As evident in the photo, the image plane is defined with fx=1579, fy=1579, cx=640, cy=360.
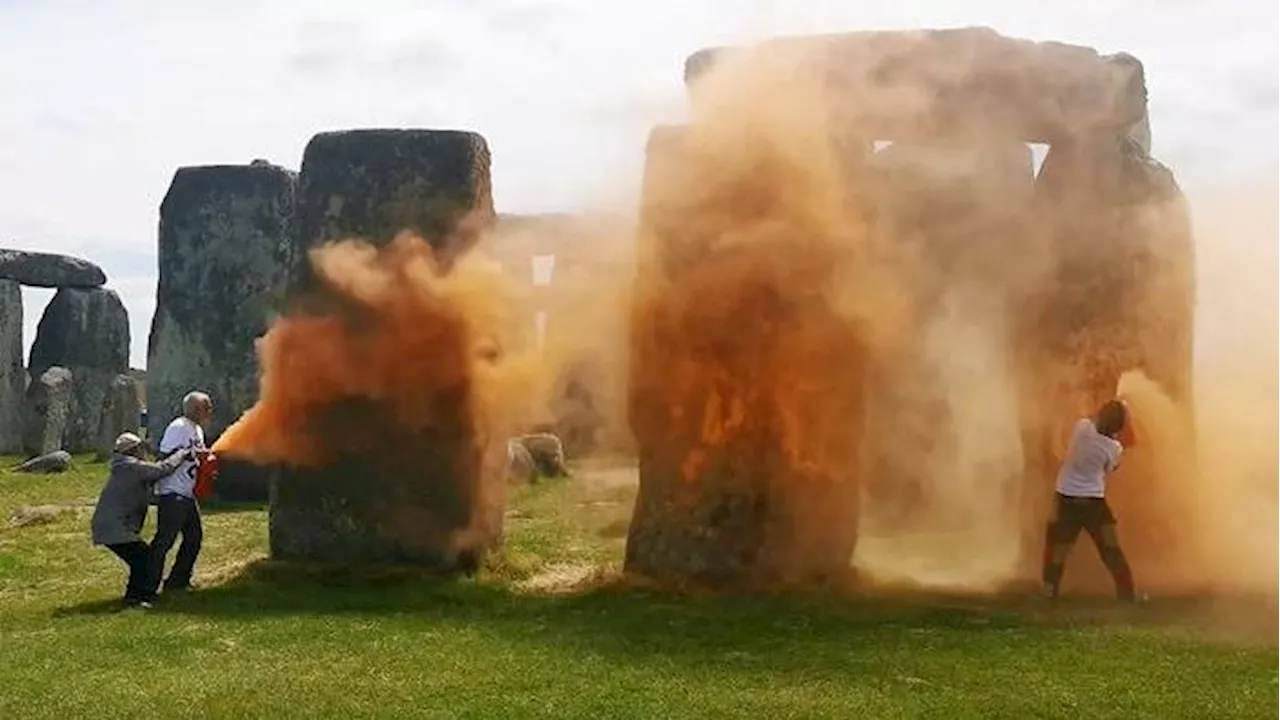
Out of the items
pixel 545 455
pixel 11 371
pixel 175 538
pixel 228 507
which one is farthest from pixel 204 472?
pixel 11 371

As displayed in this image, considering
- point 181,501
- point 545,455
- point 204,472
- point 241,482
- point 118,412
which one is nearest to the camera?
point 181,501

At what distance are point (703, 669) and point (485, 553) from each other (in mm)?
4987

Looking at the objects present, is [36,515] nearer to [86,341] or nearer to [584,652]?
[584,652]

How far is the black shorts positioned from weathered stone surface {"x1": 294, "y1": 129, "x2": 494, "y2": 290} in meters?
5.75

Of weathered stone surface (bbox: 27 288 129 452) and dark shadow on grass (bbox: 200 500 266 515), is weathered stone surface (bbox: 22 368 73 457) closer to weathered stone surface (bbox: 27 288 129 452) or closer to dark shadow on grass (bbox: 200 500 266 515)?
weathered stone surface (bbox: 27 288 129 452)

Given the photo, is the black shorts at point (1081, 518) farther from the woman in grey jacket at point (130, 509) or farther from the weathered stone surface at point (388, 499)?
the woman in grey jacket at point (130, 509)

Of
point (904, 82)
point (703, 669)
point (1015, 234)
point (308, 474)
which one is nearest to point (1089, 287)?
point (1015, 234)

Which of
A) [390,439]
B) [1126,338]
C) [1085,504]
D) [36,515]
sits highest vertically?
[1126,338]

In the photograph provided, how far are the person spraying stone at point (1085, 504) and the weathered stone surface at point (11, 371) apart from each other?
25.1 metres

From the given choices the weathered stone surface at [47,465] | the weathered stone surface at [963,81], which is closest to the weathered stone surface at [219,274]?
the weathered stone surface at [47,465]

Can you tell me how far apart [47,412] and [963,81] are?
2200cm

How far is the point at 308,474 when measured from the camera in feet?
46.8

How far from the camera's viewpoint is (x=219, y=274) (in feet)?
78.8

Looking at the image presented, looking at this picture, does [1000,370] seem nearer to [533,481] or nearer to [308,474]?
[533,481]
